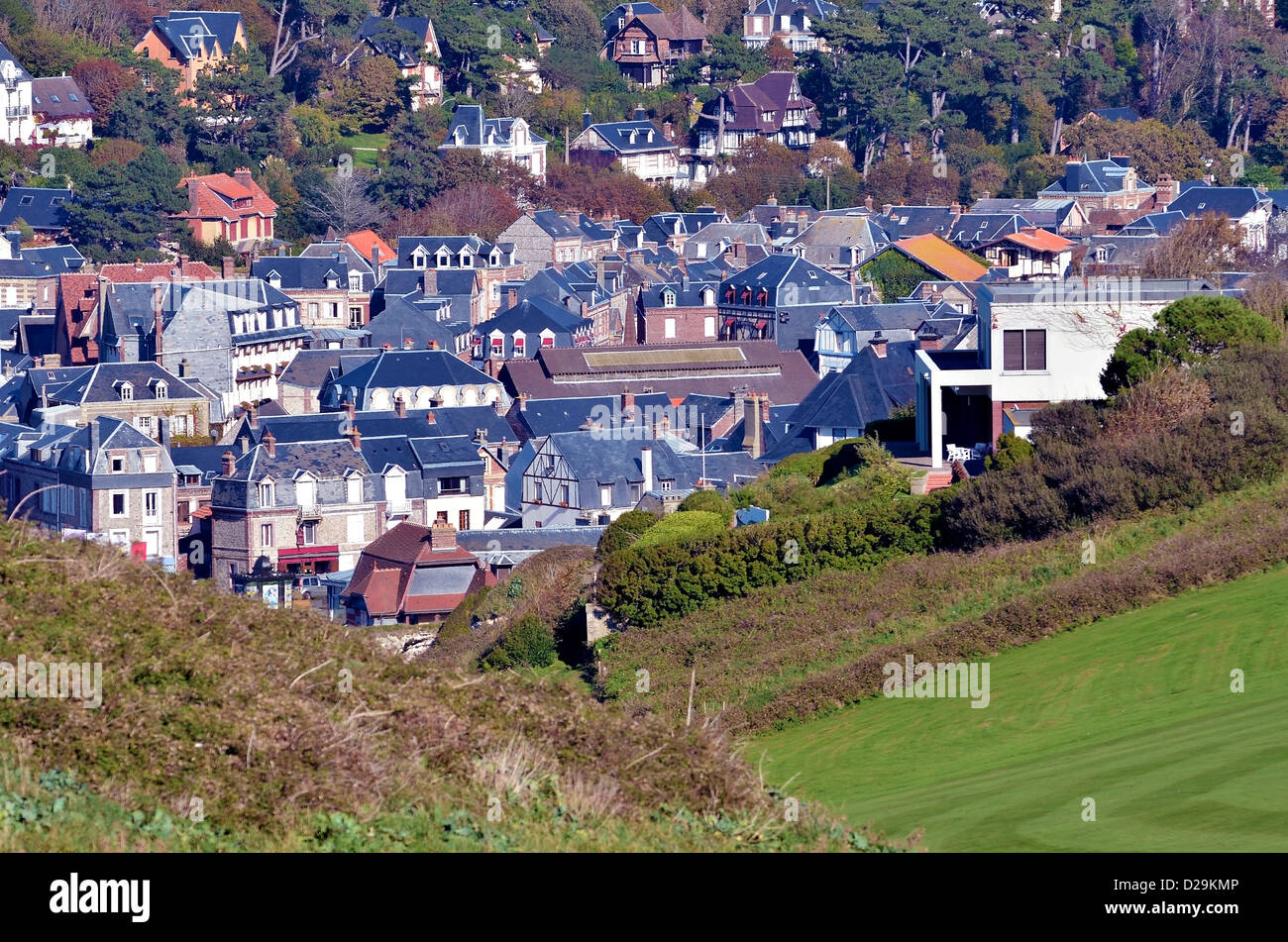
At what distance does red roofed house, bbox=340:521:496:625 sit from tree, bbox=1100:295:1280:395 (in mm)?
18461

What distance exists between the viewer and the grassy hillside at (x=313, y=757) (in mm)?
12516

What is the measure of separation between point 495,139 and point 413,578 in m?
68.1

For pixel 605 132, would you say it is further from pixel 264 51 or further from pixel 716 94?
pixel 264 51

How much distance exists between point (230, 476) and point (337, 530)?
10.9 ft

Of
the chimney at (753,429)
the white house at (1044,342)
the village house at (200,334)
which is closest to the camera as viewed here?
the white house at (1044,342)

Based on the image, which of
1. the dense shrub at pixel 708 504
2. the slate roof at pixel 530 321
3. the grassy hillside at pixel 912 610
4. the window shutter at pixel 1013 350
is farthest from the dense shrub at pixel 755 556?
the slate roof at pixel 530 321

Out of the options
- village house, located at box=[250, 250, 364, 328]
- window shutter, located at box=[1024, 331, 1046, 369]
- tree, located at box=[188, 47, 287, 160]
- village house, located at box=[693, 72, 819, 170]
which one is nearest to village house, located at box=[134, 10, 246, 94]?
tree, located at box=[188, 47, 287, 160]

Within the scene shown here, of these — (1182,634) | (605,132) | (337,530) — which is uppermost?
(605,132)

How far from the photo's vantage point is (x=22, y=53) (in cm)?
10888

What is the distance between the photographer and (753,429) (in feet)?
196

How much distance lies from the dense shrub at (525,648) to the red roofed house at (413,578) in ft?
47.4

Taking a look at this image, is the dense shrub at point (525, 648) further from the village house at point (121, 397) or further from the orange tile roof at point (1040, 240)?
the orange tile roof at point (1040, 240)
